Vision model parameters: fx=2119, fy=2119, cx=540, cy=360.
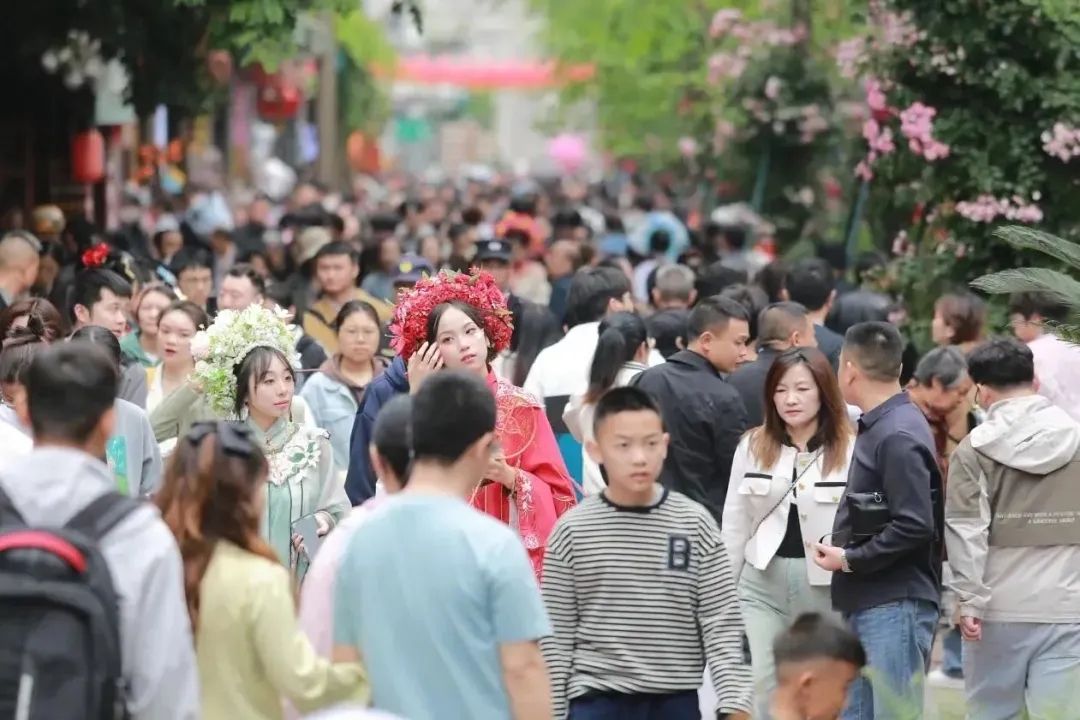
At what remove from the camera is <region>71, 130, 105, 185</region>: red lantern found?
21.2 m

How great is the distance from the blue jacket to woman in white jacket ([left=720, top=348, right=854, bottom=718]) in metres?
1.45

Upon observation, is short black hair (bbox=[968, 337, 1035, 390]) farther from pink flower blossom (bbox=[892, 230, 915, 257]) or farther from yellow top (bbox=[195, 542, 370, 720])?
pink flower blossom (bbox=[892, 230, 915, 257])

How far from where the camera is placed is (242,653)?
18.3ft

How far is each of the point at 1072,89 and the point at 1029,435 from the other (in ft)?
19.1

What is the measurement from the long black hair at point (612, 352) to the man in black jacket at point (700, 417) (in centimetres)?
29

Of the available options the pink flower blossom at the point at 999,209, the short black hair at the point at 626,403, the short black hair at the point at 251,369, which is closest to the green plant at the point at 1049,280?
the short black hair at the point at 626,403

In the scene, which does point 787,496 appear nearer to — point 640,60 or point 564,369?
point 564,369

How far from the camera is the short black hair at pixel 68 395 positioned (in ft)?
17.6

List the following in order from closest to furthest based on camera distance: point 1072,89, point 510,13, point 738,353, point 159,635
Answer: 1. point 159,635
2. point 738,353
3. point 1072,89
4. point 510,13

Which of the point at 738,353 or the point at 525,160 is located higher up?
the point at 525,160

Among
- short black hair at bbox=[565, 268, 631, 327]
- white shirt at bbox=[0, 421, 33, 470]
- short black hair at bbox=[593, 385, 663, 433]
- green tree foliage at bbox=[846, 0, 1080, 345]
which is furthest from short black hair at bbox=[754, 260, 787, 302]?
short black hair at bbox=[593, 385, 663, 433]

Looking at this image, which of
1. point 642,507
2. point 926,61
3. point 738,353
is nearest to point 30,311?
point 738,353

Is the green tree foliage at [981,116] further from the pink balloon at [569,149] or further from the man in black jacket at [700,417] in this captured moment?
the pink balloon at [569,149]

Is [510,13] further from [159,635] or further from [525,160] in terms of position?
[159,635]
